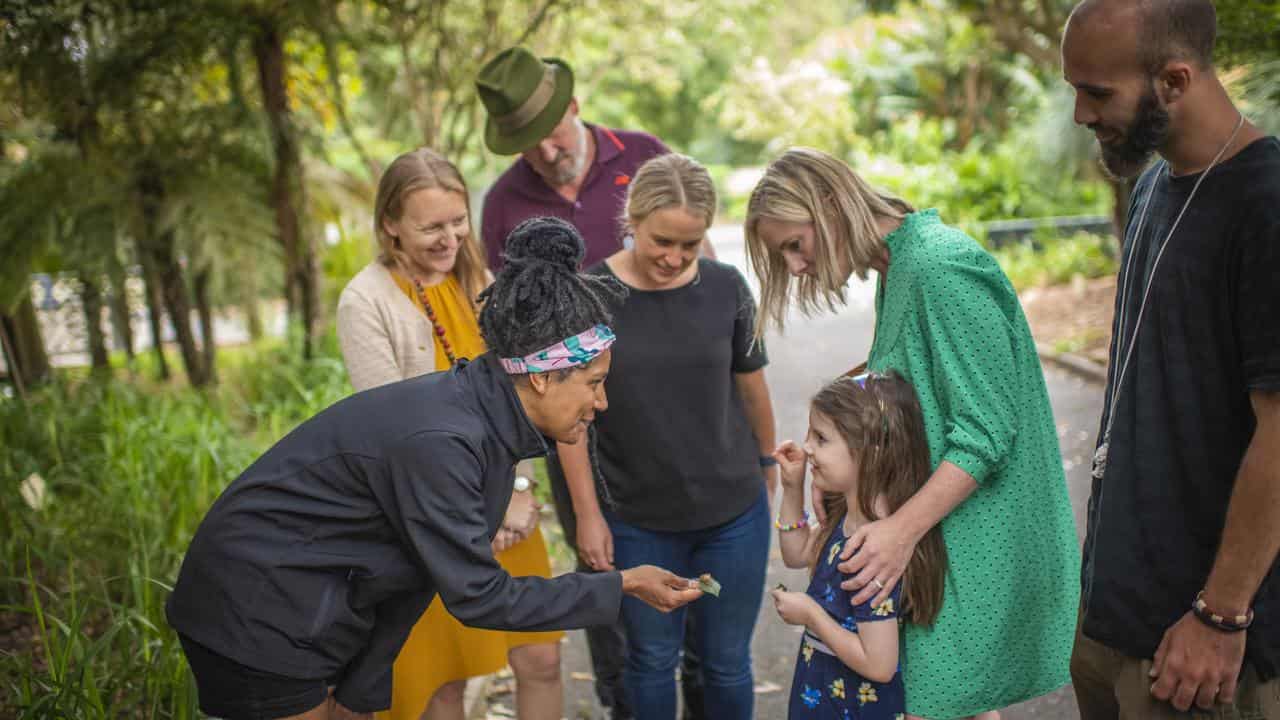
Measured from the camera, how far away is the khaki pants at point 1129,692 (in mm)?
1794

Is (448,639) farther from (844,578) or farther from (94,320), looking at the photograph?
(94,320)

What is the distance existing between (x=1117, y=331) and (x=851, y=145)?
21415mm

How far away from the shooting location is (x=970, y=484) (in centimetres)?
215

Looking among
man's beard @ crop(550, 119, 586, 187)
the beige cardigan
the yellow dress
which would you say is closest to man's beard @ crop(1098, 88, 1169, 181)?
the yellow dress

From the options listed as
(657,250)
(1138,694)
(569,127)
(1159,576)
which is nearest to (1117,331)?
(1159,576)

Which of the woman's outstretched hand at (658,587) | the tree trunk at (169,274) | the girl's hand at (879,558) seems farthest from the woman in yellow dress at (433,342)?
the tree trunk at (169,274)

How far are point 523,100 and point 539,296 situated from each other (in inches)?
66.0

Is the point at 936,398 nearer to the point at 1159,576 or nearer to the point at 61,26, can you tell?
the point at 1159,576

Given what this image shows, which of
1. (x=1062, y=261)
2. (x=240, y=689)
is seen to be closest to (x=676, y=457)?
(x=240, y=689)

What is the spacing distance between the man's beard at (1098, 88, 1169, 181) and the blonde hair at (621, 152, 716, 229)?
47.5 inches

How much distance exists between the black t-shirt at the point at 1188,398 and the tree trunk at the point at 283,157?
579 centimetres

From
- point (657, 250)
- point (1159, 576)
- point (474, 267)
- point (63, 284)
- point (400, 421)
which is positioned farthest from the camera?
point (63, 284)

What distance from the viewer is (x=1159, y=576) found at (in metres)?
1.89

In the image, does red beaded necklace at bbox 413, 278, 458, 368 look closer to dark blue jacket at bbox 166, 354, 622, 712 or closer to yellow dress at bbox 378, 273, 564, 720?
yellow dress at bbox 378, 273, 564, 720
